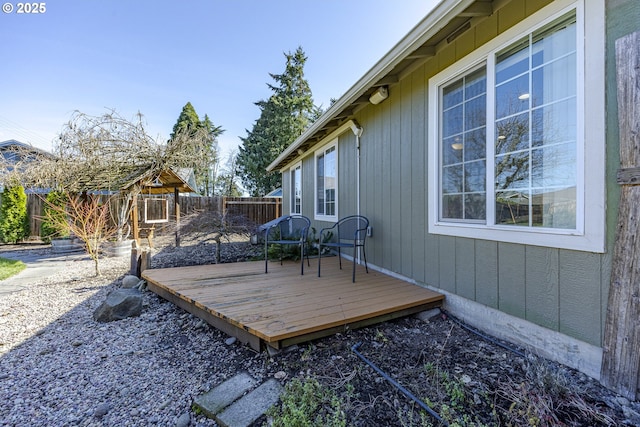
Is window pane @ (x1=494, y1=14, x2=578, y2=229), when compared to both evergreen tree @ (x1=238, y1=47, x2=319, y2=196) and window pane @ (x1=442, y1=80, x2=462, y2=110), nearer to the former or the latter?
window pane @ (x1=442, y1=80, x2=462, y2=110)

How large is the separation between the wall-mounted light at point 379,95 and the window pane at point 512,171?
1.82 meters

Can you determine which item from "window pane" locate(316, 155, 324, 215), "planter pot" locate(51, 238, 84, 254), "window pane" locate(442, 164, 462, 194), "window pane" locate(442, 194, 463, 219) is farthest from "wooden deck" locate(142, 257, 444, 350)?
"planter pot" locate(51, 238, 84, 254)

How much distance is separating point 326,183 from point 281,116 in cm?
1390

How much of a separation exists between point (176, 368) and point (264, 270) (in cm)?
193

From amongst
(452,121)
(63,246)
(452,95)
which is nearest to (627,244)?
(452,121)

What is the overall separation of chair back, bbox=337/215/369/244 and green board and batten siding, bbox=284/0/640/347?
14 cm

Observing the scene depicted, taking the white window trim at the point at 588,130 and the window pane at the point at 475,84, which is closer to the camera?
the white window trim at the point at 588,130

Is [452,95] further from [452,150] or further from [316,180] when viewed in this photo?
[316,180]

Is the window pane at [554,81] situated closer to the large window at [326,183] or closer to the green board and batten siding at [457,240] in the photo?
the green board and batten siding at [457,240]

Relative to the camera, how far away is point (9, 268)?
16.6ft

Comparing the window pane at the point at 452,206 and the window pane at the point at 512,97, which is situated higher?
the window pane at the point at 512,97

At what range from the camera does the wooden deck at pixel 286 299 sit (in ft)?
6.97

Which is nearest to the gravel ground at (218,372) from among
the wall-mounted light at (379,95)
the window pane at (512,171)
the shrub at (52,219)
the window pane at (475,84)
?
the window pane at (512,171)

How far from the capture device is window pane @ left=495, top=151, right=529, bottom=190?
2.04 m
